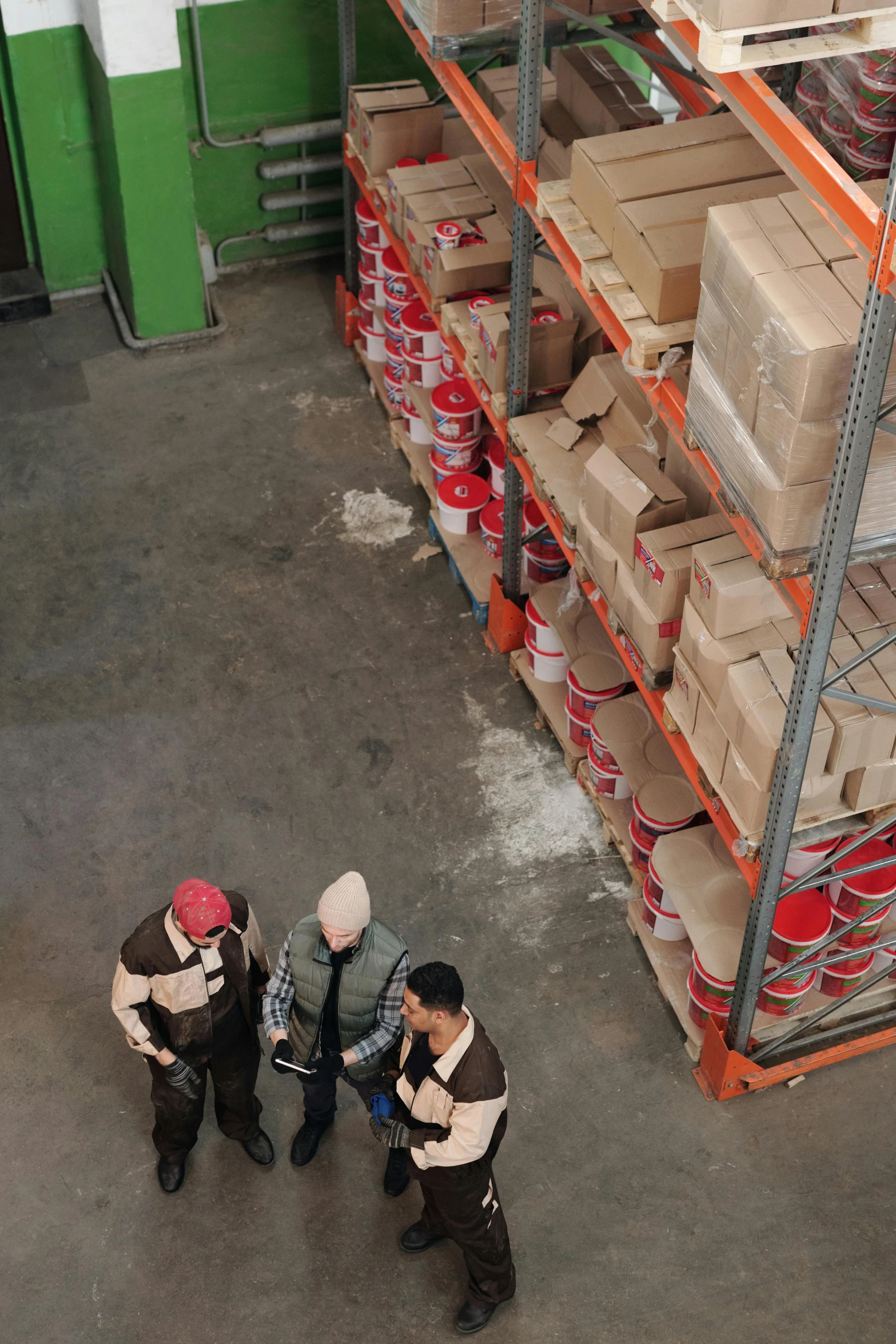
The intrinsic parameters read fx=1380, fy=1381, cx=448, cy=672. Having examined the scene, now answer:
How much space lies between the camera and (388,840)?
6797 mm

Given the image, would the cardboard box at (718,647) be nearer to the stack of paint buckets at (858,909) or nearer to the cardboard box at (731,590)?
the cardboard box at (731,590)

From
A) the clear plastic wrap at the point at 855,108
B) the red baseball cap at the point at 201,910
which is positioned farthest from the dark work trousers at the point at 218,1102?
the clear plastic wrap at the point at 855,108

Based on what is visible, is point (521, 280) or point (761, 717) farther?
point (521, 280)

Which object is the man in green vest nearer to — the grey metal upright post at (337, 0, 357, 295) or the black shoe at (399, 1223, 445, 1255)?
the black shoe at (399, 1223, 445, 1255)

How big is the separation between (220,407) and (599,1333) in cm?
633

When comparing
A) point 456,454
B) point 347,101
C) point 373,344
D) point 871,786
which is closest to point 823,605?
point 871,786

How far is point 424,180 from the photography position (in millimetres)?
7758

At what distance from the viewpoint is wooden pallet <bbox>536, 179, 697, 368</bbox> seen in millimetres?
5078

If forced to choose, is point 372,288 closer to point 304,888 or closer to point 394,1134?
point 304,888

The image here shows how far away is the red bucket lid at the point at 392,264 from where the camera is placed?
27.0ft

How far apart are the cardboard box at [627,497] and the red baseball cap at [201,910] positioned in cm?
218

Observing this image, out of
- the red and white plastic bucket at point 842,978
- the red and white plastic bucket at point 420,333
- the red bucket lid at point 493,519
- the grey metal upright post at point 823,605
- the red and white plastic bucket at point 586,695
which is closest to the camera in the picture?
the grey metal upright post at point 823,605

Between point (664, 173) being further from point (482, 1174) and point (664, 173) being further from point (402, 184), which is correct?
point (482, 1174)

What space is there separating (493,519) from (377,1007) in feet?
11.3
